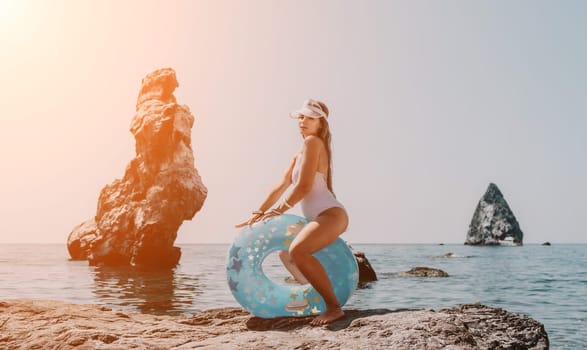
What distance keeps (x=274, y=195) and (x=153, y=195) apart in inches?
1575

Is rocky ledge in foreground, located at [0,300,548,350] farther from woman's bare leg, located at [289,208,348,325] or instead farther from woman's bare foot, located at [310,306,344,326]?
woman's bare leg, located at [289,208,348,325]

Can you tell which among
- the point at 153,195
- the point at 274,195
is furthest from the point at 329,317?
the point at 153,195

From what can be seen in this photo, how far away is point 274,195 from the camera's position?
597 cm

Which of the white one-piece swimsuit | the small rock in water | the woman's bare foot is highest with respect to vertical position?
the white one-piece swimsuit

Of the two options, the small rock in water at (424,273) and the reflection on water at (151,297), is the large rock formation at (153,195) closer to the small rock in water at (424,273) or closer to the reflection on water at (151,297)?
the reflection on water at (151,297)

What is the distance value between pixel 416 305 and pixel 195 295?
7761 millimetres

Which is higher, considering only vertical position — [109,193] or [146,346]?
[109,193]

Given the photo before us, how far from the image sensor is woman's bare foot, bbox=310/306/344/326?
5.22 meters

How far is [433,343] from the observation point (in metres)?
4.44

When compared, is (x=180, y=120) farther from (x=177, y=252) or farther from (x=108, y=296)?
(x=108, y=296)

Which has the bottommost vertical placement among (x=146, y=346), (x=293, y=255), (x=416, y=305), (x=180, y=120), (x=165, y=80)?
(x=416, y=305)

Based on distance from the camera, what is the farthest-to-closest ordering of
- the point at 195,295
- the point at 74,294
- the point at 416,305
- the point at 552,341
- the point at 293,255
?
the point at 74,294 < the point at 195,295 < the point at 416,305 < the point at 552,341 < the point at 293,255

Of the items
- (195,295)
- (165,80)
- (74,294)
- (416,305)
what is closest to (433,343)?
(416,305)

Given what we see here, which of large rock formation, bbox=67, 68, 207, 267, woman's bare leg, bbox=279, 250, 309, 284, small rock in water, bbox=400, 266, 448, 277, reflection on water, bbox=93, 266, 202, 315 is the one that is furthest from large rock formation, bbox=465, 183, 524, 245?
woman's bare leg, bbox=279, 250, 309, 284
